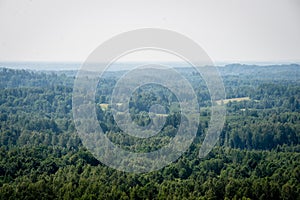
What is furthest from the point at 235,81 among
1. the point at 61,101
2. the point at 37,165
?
the point at 37,165

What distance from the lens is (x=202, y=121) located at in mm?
36812

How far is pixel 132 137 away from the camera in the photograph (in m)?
29.2

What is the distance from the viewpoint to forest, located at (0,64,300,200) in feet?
60.0

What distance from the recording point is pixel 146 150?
85.0 ft

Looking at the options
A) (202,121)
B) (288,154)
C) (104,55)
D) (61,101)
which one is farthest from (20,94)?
(104,55)

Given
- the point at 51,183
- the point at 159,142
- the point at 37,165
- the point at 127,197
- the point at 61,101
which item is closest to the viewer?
the point at 127,197

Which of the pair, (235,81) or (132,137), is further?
(235,81)

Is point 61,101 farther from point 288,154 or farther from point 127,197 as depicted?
point 127,197

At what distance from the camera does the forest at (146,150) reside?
60.0 feet

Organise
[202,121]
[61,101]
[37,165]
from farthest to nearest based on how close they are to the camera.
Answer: [61,101], [202,121], [37,165]

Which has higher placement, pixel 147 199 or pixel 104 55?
pixel 104 55

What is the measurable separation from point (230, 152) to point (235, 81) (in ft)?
167

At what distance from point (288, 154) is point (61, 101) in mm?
28233

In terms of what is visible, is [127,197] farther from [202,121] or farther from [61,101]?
[61,101]
